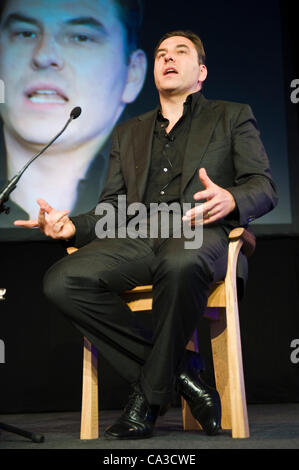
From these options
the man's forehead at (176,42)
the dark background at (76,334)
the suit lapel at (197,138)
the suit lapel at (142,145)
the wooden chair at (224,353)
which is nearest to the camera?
A: the wooden chair at (224,353)

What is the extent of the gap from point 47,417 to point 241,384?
1.22 meters

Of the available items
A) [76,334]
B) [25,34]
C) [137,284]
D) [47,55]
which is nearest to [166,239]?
[137,284]

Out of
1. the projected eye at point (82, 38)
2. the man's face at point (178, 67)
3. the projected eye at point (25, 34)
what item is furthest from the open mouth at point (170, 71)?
the projected eye at point (25, 34)

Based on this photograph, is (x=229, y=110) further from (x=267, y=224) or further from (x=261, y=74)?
(x=261, y=74)

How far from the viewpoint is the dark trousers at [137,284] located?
1.60m

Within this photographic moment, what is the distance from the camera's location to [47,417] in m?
2.57

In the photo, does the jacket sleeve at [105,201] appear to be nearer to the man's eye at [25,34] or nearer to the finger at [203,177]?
the finger at [203,177]

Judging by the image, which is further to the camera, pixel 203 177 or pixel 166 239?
pixel 166 239

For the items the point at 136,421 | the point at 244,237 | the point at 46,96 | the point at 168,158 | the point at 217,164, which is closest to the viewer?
the point at 136,421

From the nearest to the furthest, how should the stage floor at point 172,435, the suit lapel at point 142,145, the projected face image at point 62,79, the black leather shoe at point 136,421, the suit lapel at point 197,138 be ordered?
the stage floor at point 172,435
the black leather shoe at point 136,421
the suit lapel at point 197,138
the suit lapel at point 142,145
the projected face image at point 62,79

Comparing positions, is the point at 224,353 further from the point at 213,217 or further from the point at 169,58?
the point at 169,58

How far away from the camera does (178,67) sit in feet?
7.16

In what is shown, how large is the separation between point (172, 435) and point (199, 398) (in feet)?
0.49
